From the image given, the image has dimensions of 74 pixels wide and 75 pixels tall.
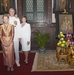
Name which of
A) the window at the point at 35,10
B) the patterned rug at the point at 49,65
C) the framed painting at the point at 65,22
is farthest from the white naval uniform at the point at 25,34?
the window at the point at 35,10

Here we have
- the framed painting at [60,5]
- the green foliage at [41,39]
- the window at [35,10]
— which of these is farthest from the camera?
the window at [35,10]

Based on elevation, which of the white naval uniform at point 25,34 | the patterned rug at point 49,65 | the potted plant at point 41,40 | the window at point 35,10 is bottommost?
the patterned rug at point 49,65

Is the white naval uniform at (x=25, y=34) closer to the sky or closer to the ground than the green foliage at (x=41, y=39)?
closer to the sky

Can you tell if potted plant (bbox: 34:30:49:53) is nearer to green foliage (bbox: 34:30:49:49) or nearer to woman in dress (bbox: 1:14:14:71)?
green foliage (bbox: 34:30:49:49)

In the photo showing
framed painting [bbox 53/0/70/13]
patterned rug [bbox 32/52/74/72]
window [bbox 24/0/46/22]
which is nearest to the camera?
patterned rug [bbox 32/52/74/72]

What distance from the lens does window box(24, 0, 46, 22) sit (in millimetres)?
10758

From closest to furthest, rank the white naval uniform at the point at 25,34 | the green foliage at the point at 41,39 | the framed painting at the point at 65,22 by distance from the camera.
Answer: the white naval uniform at the point at 25,34
the framed painting at the point at 65,22
the green foliage at the point at 41,39

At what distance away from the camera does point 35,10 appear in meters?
10.8

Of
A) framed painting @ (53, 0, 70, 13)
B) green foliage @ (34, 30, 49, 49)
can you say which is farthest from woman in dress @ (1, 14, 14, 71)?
framed painting @ (53, 0, 70, 13)

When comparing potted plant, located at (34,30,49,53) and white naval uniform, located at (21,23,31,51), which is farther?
potted plant, located at (34,30,49,53)

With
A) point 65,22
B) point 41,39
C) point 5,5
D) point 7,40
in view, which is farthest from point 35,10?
point 7,40

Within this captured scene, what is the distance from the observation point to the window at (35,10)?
10.8 metres

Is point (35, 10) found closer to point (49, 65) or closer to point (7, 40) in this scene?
point (49, 65)

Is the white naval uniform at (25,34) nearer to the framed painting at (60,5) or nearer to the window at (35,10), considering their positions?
the window at (35,10)
